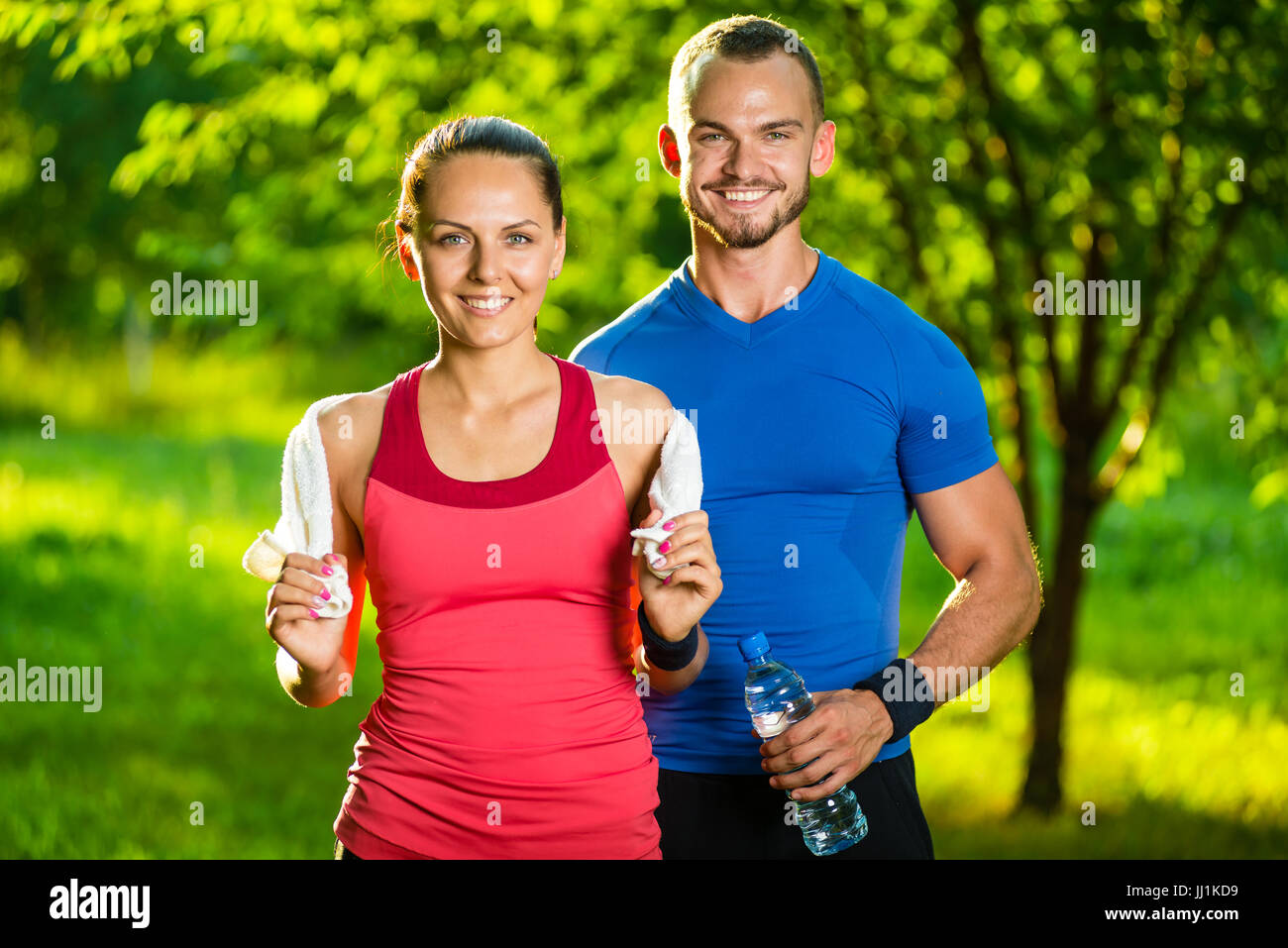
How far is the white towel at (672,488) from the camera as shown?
6.60 ft

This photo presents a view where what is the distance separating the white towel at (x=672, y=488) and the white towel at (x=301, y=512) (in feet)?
1.50

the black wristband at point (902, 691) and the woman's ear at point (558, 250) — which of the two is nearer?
the woman's ear at point (558, 250)

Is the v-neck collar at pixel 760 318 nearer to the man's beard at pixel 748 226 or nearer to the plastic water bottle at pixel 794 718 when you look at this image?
the man's beard at pixel 748 226

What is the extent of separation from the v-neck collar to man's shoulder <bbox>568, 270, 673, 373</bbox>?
5 centimetres

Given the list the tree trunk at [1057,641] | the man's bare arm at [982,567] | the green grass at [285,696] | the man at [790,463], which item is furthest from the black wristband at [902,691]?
the green grass at [285,696]

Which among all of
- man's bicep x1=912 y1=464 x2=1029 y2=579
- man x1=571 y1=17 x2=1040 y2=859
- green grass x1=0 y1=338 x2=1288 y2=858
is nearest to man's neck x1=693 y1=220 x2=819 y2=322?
man x1=571 y1=17 x2=1040 y2=859

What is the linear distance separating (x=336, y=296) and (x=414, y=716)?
19.1ft

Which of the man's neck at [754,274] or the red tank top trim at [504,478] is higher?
the man's neck at [754,274]

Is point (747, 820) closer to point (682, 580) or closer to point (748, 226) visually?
point (682, 580)

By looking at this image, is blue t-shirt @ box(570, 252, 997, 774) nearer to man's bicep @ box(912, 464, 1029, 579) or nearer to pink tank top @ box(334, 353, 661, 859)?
Result: man's bicep @ box(912, 464, 1029, 579)

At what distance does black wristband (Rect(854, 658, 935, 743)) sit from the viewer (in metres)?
2.45

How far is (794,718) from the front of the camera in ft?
7.88

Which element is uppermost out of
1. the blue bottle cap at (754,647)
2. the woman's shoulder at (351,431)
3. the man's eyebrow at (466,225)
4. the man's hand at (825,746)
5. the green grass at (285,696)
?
the man's eyebrow at (466,225)

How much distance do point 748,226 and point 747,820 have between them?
114 cm
